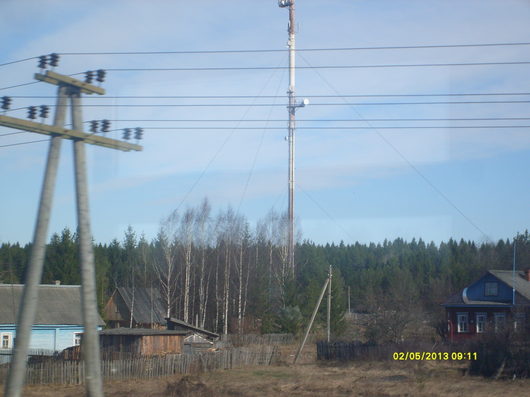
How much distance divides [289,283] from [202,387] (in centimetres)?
2561

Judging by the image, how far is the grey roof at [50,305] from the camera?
3356cm

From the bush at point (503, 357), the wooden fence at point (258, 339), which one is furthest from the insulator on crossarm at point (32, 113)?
the wooden fence at point (258, 339)

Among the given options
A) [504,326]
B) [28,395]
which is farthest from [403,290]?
[28,395]

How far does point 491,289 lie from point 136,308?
89.0 ft

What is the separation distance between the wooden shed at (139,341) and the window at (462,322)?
17.0 metres

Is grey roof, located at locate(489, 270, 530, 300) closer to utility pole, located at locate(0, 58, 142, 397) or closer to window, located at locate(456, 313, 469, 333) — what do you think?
window, located at locate(456, 313, 469, 333)

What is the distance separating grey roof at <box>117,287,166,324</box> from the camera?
167 feet

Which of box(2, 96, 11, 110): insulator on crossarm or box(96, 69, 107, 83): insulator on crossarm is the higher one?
box(96, 69, 107, 83): insulator on crossarm

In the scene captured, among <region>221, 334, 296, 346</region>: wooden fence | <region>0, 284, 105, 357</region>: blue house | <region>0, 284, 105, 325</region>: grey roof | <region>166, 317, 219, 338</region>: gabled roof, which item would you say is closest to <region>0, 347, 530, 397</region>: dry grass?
<region>166, 317, 219, 338</region>: gabled roof

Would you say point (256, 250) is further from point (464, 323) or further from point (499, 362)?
point (499, 362)

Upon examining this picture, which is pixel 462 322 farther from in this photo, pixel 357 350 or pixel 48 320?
pixel 48 320

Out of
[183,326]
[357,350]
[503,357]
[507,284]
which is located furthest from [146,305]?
[503,357]

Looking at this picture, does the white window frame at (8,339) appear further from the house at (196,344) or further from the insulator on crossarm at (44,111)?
the insulator on crossarm at (44,111)

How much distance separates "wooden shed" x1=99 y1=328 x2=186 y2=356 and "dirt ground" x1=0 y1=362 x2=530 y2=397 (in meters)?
4.31
